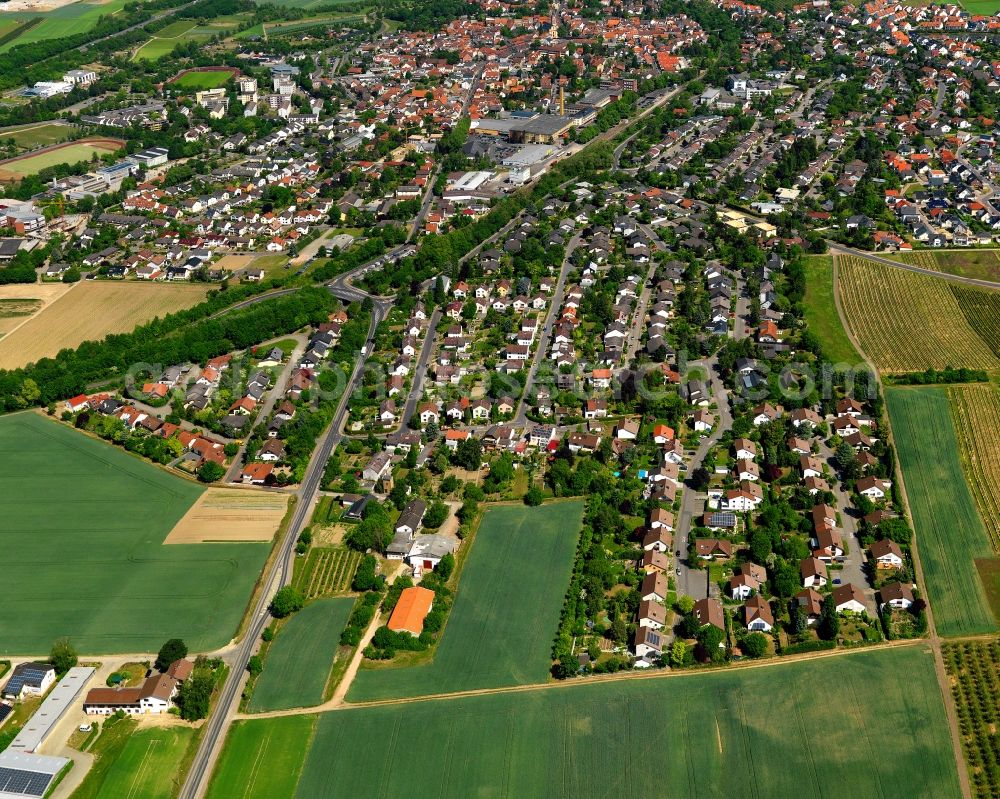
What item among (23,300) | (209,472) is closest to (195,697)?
(209,472)

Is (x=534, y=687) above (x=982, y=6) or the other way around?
above

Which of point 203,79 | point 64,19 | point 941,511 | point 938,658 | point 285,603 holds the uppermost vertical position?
point 64,19

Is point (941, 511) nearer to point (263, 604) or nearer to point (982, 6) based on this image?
point (263, 604)

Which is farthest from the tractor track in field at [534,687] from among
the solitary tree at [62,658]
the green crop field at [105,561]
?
the solitary tree at [62,658]

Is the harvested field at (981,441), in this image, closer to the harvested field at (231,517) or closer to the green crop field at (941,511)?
the green crop field at (941,511)

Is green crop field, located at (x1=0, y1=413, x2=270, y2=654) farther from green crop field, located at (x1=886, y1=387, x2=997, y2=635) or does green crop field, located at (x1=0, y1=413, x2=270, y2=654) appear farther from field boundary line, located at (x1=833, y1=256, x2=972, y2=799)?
green crop field, located at (x1=886, y1=387, x2=997, y2=635)

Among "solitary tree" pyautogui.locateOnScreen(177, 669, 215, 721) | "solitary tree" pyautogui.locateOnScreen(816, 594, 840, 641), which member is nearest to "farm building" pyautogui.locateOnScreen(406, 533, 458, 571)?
"solitary tree" pyautogui.locateOnScreen(177, 669, 215, 721)

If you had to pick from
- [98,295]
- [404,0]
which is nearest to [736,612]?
[98,295]
